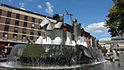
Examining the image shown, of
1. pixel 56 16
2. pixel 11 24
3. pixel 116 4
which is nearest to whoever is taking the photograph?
pixel 56 16

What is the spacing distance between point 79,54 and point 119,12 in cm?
974

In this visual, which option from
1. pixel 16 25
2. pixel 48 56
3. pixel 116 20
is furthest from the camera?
pixel 16 25

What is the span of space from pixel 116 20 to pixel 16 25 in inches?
1212

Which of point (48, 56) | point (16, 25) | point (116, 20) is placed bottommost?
point (48, 56)

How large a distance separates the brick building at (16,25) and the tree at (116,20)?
20800 mm

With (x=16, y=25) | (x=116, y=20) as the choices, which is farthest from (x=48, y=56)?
(x=16, y=25)

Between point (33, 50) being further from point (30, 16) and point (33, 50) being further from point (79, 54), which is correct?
point (30, 16)

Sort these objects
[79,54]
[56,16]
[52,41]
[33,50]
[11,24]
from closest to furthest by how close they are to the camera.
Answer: [33,50]
[79,54]
[52,41]
[56,16]
[11,24]

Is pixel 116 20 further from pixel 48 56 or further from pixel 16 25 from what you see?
pixel 16 25

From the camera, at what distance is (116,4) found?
15.0m

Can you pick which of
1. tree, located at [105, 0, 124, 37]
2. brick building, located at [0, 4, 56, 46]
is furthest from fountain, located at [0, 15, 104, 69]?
brick building, located at [0, 4, 56, 46]

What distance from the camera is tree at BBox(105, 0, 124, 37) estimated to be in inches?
549

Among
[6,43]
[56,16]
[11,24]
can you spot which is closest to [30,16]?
[11,24]

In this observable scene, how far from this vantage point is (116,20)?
14977 mm
